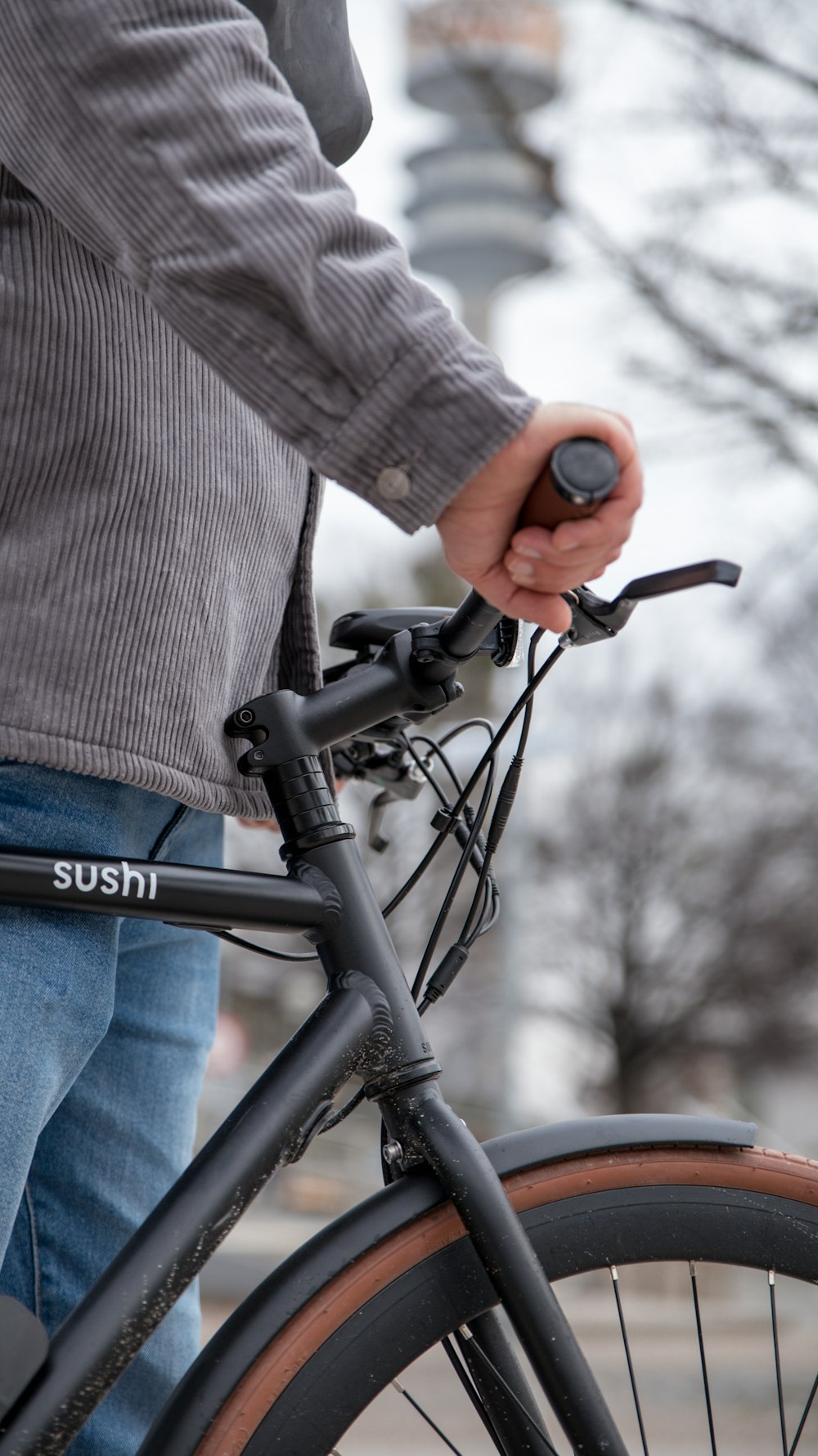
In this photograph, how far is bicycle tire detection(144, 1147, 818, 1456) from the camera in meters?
1.00

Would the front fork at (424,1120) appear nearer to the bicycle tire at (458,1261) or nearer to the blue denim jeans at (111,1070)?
the bicycle tire at (458,1261)

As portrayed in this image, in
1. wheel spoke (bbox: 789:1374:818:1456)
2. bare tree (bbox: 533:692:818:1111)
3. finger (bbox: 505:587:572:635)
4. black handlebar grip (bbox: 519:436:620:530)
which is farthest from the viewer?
bare tree (bbox: 533:692:818:1111)

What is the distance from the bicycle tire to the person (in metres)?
0.23

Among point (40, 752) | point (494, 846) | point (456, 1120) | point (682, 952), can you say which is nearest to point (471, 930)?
point (494, 846)

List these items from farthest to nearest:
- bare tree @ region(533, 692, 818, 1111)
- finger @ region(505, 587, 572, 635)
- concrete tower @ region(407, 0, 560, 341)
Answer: bare tree @ region(533, 692, 818, 1111) → concrete tower @ region(407, 0, 560, 341) → finger @ region(505, 587, 572, 635)

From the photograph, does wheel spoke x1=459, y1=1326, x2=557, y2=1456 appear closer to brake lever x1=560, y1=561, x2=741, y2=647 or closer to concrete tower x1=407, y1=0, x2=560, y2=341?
brake lever x1=560, y1=561, x2=741, y2=647

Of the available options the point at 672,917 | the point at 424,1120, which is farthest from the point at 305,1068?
the point at 672,917

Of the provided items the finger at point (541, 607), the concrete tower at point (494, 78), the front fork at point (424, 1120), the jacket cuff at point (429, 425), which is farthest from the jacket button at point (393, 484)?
the concrete tower at point (494, 78)

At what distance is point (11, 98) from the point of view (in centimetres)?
95

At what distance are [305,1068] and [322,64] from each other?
0.87 metres

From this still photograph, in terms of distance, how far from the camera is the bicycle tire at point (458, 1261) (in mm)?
1005

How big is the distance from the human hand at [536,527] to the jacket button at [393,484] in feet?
0.13

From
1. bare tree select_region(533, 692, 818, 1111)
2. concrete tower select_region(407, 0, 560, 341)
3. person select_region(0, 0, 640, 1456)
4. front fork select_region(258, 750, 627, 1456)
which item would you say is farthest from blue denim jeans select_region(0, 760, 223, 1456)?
bare tree select_region(533, 692, 818, 1111)

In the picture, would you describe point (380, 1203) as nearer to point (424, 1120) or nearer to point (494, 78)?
point (424, 1120)
